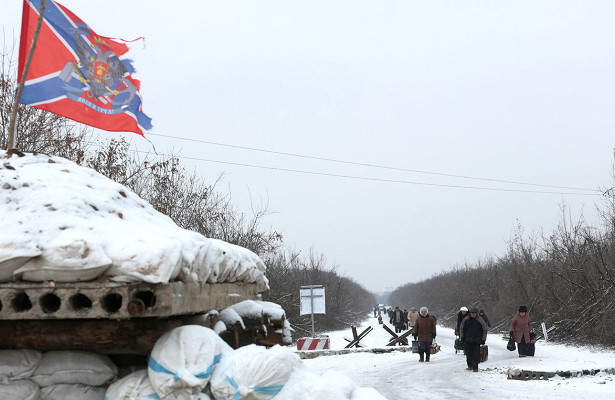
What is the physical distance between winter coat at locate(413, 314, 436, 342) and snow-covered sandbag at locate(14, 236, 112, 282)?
14942 mm

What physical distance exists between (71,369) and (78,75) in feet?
18.8

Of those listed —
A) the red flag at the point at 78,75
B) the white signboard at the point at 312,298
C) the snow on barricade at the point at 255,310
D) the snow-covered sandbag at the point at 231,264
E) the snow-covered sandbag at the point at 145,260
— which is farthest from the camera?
the white signboard at the point at 312,298

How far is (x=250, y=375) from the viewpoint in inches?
116

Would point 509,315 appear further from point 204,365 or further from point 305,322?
point 204,365

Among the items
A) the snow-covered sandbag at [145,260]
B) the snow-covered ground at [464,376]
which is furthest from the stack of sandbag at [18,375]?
the snow-covered ground at [464,376]

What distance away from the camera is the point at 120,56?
28.1 ft

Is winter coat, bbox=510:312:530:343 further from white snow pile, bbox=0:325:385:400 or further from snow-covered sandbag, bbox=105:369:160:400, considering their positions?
snow-covered sandbag, bbox=105:369:160:400

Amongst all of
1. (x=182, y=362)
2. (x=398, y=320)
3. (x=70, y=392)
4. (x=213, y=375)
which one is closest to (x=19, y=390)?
(x=70, y=392)

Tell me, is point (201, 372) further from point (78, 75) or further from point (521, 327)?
point (521, 327)

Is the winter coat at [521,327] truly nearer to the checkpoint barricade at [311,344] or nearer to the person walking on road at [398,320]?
the checkpoint barricade at [311,344]

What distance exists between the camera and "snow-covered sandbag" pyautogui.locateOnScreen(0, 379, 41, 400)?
2.85 meters

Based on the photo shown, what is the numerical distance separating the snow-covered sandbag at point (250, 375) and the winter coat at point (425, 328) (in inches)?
560

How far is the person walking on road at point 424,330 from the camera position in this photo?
16.8m

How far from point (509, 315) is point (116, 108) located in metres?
28.3
